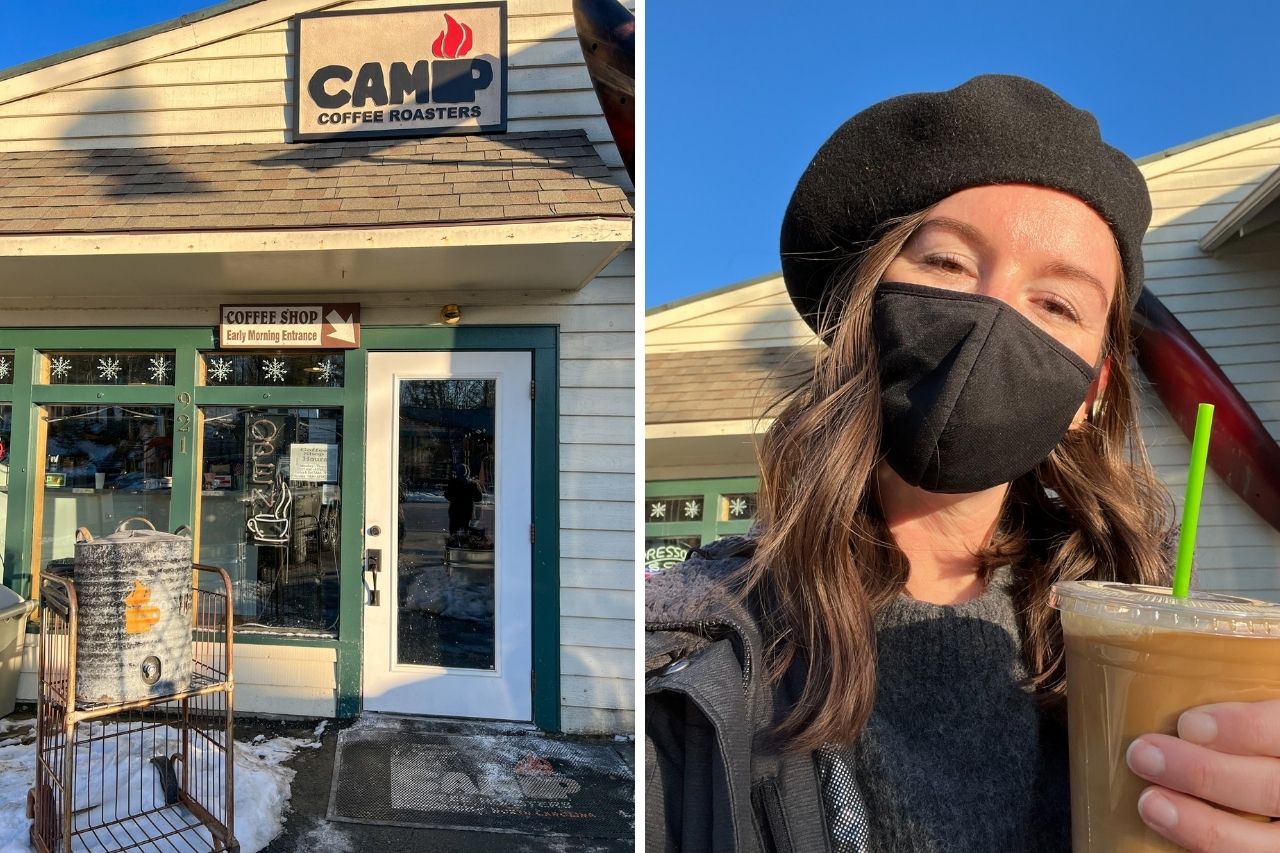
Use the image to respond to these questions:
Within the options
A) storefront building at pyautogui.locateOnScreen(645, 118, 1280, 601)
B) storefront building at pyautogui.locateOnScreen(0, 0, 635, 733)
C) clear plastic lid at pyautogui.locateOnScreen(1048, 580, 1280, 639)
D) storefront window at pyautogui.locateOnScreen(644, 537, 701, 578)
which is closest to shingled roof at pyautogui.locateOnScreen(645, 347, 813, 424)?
storefront building at pyautogui.locateOnScreen(645, 118, 1280, 601)

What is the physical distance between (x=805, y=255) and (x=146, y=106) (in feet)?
16.6

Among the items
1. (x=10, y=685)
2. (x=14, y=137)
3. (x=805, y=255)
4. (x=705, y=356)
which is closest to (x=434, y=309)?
(x=705, y=356)

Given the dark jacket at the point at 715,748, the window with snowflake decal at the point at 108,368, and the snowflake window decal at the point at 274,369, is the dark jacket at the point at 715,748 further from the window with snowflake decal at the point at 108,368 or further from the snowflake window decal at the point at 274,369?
the window with snowflake decal at the point at 108,368

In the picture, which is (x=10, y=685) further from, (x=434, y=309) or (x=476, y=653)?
(x=434, y=309)

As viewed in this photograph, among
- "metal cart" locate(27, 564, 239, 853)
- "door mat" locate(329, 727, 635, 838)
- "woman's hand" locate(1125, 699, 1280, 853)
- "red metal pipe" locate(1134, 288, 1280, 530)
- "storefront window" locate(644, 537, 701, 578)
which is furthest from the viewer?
"storefront window" locate(644, 537, 701, 578)

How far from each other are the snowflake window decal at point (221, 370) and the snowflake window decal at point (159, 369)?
29 cm

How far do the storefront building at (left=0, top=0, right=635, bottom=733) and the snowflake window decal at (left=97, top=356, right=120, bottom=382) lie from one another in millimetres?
22

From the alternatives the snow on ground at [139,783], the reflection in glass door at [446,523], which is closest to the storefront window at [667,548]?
the reflection in glass door at [446,523]

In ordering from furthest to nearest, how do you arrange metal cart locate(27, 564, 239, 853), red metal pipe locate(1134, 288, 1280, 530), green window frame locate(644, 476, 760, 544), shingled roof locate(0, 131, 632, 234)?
green window frame locate(644, 476, 760, 544) < shingled roof locate(0, 131, 632, 234) < metal cart locate(27, 564, 239, 853) < red metal pipe locate(1134, 288, 1280, 530)

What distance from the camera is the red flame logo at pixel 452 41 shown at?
454cm

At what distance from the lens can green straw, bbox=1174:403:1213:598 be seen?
78 cm

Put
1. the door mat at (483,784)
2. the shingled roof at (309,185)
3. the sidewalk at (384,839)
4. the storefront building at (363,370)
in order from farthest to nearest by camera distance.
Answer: the storefront building at (363,370), the shingled roof at (309,185), the door mat at (483,784), the sidewalk at (384,839)

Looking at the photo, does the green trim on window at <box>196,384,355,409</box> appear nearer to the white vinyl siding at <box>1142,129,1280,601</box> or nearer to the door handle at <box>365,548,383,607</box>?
the door handle at <box>365,548,383,607</box>

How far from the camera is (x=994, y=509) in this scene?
48.9 inches
